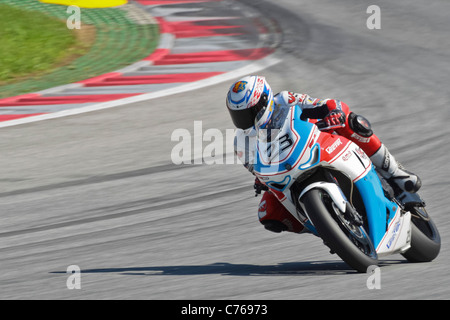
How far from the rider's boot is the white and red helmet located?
0.98 m

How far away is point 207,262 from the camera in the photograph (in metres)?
6.19

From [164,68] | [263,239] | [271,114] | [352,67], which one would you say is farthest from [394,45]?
[271,114]

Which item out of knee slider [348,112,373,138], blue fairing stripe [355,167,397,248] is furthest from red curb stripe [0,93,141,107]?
blue fairing stripe [355,167,397,248]

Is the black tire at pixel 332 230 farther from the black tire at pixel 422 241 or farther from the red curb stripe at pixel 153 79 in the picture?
the red curb stripe at pixel 153 79

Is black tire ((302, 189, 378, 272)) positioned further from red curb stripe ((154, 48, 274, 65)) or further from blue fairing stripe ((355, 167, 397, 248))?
red curb stripe ((154, 48, 274, 65))

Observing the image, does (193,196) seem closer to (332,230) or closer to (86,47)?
(332,230)

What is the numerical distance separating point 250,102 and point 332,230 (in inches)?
35.8

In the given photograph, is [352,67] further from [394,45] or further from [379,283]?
[379,283]

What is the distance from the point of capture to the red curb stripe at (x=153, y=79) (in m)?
11.7

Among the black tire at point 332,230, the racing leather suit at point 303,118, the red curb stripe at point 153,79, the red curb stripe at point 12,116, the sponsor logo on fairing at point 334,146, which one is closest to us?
the black tire at point 332,230

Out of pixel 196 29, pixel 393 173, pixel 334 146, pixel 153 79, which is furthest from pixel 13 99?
pixel 334 146

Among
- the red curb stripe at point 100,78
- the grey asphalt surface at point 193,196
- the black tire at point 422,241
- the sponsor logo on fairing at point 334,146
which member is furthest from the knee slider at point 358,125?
the red curb stripe at point 100,78

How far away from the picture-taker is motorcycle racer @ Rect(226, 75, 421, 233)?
17.1 feet

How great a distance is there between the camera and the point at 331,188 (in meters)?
5.11
